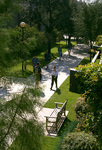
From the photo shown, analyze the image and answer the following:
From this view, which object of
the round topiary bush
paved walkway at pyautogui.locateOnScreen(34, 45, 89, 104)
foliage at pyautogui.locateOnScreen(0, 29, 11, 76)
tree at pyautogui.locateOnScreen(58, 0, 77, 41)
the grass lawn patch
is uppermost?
tree at pyautogui.locateOnScreen(58, 0, 77, 41)

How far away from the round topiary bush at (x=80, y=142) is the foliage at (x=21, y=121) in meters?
1.06

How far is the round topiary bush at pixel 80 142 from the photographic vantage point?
5101 millimetres

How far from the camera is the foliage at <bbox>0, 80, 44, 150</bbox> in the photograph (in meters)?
3.92

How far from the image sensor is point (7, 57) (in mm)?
4055

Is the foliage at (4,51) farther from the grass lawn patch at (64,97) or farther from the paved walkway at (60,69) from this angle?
the paved walkway at (60,69)

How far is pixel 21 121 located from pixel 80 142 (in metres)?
1.80

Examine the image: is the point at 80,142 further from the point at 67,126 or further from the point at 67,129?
the point at 67,126

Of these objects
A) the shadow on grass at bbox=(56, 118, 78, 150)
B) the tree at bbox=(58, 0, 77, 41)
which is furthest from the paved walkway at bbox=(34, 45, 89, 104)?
the shadow on grass at bbox=(56, 118, 78, 150)

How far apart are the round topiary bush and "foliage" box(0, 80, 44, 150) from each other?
106cm

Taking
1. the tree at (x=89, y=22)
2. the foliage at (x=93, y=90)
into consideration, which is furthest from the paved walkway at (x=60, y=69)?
the foliage at (x=93, y=90)

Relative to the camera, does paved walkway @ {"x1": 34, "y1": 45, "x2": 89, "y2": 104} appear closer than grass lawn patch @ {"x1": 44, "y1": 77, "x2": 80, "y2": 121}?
No

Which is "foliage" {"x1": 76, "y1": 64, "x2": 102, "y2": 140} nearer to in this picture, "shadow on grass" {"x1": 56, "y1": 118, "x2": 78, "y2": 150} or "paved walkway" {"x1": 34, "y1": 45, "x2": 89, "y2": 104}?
"shadow on grass" {"x1": 56, "y1": 118, "x2": 78, "y2": 150}

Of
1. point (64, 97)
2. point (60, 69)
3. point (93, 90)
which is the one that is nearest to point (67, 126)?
point (93, 90)

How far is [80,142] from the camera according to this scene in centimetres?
514
